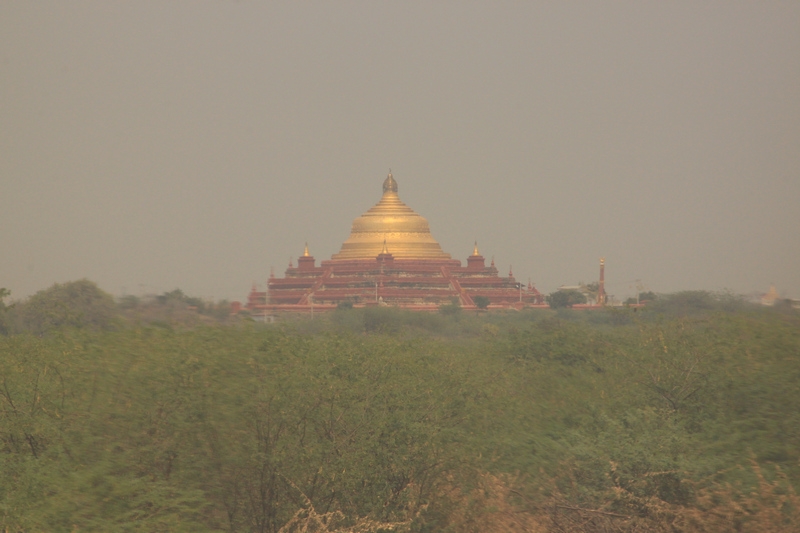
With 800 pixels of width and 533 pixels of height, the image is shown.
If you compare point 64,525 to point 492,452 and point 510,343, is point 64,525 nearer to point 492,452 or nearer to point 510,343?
point 492,452

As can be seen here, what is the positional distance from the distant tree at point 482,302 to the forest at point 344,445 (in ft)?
156

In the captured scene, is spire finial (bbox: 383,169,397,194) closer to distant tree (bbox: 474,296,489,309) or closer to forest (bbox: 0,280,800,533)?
distant tree (bbox: 474,296,489,309)

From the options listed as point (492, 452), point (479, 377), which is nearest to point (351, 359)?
point (492, 452)

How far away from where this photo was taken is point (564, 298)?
66500 mm

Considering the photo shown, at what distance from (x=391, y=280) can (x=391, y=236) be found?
7358 mm

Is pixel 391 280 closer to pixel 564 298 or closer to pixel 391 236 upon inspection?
pixel 391 236

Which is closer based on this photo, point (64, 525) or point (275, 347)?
point (64, 525)

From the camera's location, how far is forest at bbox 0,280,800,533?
11109mm

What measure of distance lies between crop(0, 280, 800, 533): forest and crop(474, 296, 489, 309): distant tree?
47.6 meters

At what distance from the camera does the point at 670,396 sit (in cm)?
1623

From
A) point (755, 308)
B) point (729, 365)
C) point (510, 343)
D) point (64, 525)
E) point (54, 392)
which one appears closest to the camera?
point (64, 525)

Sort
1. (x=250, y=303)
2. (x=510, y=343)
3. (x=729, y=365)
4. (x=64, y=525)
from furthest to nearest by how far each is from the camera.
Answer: (x=250, y=303) < (x=510, y=343) < (x=729, y=365) < (x=64, y=525)

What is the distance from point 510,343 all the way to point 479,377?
922 cm

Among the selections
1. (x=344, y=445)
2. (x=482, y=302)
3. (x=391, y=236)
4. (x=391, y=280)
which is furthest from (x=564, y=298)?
(x=344, y=445)
